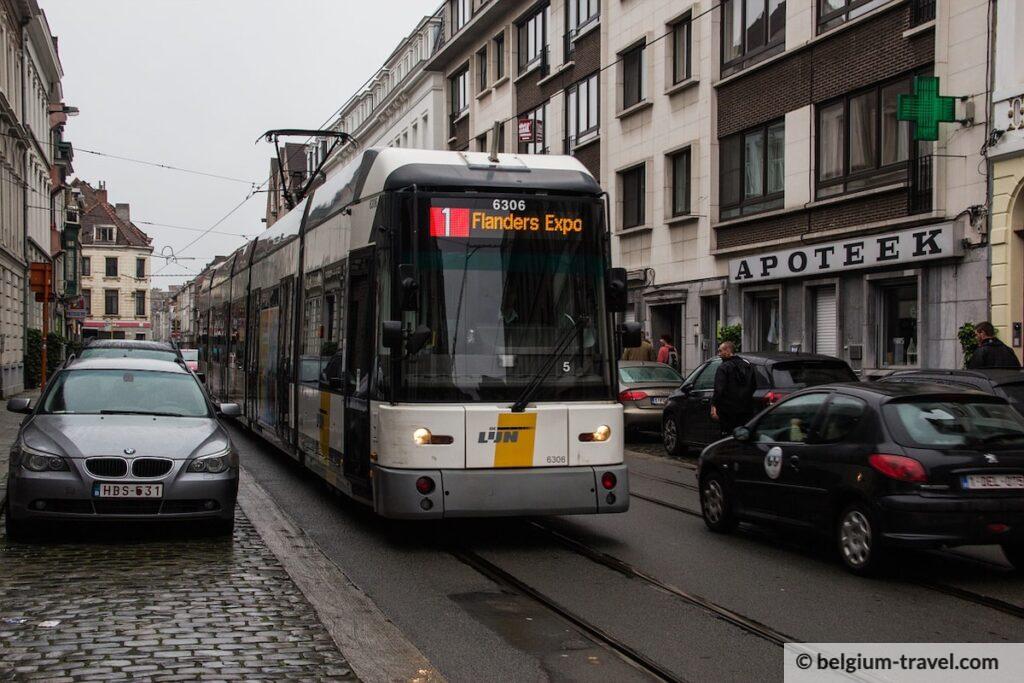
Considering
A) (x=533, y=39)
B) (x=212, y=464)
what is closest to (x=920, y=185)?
(x=212, y=464)

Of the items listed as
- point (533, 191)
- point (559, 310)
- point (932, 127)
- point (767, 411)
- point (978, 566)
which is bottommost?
point (978, 566)

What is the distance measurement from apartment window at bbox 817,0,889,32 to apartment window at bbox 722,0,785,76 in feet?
4.67

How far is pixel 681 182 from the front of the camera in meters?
29.2

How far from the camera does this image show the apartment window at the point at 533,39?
38.5 metres

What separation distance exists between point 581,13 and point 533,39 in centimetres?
482

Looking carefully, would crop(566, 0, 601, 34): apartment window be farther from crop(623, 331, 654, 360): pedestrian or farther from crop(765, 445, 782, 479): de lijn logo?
crop(765, 445, 782, 479): de lijn logo

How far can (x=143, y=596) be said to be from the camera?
7391mm

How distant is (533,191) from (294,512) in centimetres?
424

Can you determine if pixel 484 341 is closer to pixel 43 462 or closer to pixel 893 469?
pixel 893 469

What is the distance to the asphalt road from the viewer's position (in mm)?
6473

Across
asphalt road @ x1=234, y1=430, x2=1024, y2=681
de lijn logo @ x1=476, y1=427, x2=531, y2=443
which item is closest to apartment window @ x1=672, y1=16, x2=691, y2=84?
asphalt road @ x1=234, y1=430, x2=1024, y2=681

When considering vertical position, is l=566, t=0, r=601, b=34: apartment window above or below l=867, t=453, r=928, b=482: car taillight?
above

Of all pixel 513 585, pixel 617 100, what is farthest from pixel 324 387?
pixel 617 100

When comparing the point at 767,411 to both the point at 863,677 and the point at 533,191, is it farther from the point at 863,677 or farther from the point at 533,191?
the point at 863,677
